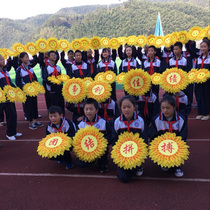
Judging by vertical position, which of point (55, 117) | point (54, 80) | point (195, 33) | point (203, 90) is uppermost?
point (195, 33)

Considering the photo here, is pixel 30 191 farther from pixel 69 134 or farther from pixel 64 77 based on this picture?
pixel 64 77

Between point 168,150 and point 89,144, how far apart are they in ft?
3.49

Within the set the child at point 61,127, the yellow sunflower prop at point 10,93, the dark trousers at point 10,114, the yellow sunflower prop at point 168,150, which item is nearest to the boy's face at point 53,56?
the yellow sunflower prop at point 10,93

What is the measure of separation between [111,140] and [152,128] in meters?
0.62

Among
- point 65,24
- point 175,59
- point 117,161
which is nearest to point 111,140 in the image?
point 117,161

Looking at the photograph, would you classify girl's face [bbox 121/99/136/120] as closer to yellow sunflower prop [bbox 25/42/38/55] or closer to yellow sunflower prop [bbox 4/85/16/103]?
yellow sunflower prop [bbox 4/85/16/103]

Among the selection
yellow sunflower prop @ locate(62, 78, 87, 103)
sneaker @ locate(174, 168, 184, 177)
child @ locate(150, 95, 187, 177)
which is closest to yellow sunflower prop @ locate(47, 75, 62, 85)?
yellow sunflower prop @ locate(62, 78, 87, 103)

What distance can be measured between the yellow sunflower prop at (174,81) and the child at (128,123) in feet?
2.93

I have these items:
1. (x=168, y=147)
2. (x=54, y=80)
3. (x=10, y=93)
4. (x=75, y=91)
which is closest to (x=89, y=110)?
(x=75, y=91)

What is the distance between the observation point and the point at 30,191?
293 centimetres

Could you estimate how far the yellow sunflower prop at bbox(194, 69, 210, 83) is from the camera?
4680 millimetres

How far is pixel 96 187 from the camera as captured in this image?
9.63 feet

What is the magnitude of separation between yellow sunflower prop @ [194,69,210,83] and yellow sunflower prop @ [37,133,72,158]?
317cm

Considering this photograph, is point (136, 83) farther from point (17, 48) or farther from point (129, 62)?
point (17, 48)
